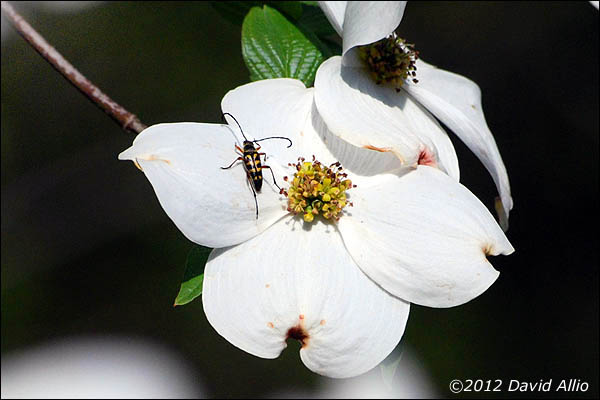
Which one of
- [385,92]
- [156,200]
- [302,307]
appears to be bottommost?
[156,200]

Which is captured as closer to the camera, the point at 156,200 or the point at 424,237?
the point at 424,237

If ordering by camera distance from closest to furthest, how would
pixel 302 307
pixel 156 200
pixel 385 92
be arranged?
pixel 302 307 → pixel 385 92 → pixel 156 200

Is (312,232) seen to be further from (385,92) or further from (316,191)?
(385,92)

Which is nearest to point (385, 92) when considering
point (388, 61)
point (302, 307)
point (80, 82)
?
point (388, 61)

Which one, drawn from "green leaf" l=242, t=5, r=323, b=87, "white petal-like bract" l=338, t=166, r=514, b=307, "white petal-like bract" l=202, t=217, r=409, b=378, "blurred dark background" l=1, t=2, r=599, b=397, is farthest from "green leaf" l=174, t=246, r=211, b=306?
"blurred dark background" l=1, t=2, r=599, b=397

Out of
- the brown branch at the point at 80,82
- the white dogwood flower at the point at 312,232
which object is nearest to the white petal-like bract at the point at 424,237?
the white dogwood flower at the point at 312,232

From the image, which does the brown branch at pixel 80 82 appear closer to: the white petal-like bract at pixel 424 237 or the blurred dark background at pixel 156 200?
the white petal-like bract at pixel 424 237

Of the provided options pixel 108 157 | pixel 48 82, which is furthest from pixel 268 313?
pixel 48 82

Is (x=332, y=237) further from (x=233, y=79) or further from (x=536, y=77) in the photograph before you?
(x=536, y=77)
